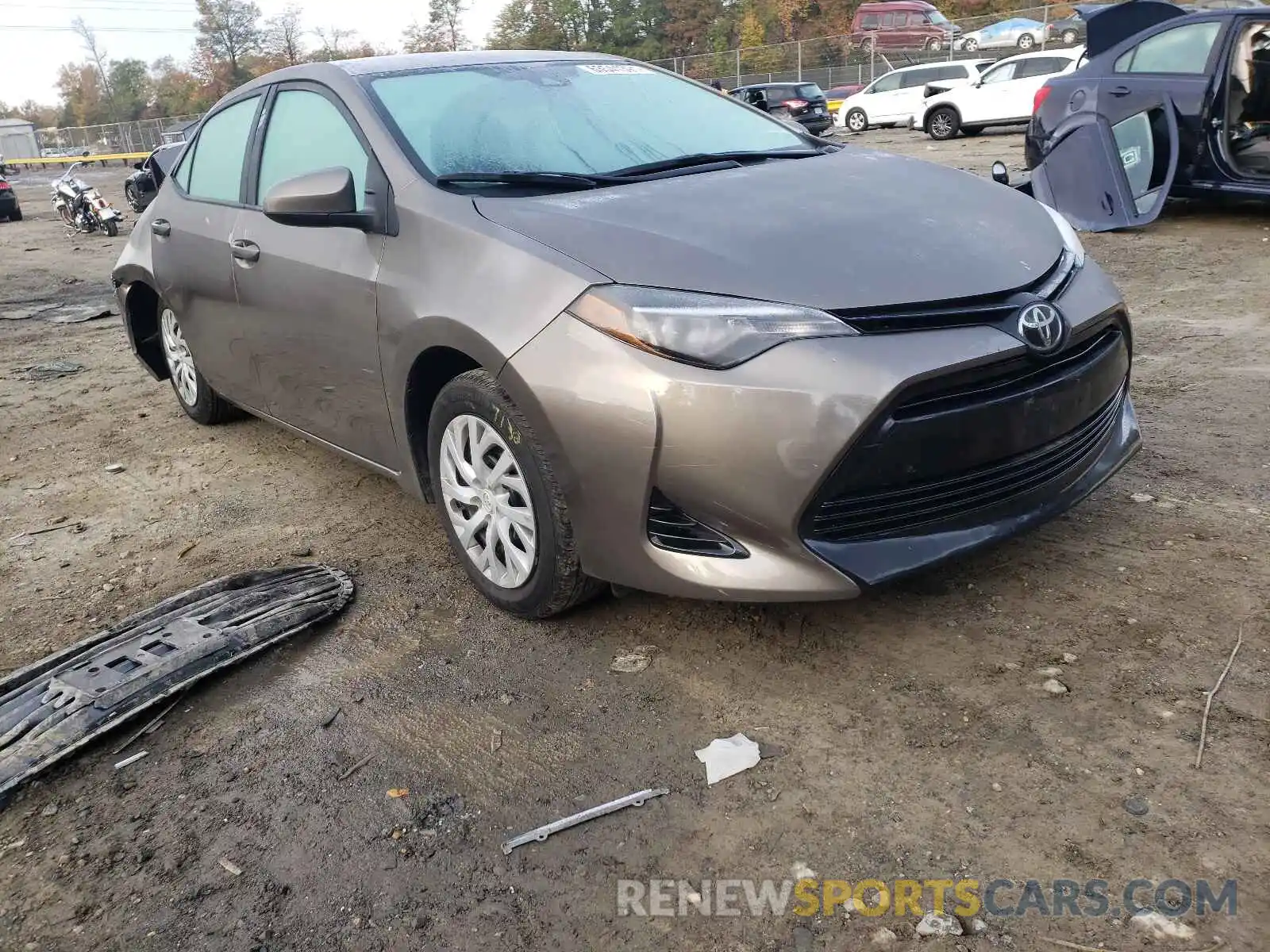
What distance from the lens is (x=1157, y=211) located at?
780cm

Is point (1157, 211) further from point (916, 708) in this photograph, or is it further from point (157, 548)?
point (157, 548)

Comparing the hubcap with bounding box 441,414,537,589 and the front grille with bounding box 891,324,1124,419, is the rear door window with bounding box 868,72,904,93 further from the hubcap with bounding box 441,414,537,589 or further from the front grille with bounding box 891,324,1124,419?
the hubcap with bounding box 441,414,537,589

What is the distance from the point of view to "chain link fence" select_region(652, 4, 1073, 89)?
1251 inches

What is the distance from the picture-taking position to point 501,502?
9.77 ft

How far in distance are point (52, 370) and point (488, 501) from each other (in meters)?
5.44

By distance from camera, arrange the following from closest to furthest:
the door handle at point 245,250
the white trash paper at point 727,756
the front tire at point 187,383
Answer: the white trash paper at point 727,756, the door handle at point 245,250, the front tire at point 187,383

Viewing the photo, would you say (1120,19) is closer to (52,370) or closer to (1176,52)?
(1176,52)

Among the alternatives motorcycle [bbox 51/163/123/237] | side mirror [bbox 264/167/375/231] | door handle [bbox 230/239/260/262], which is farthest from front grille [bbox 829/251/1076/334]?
motorcycle [bbox 51/163/123/237]

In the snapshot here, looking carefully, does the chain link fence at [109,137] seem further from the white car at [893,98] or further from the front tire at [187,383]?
the front tire at [187,383]

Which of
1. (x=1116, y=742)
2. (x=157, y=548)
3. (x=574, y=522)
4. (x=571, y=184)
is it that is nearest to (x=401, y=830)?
(x=574, y=522)

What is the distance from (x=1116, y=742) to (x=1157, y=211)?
6.74 metres

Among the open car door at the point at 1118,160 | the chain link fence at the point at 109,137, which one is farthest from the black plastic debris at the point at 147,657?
the chain link fence at the point at 109,137

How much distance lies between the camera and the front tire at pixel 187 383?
16.7 ft

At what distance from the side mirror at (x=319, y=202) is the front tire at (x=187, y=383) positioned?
6.65ft
